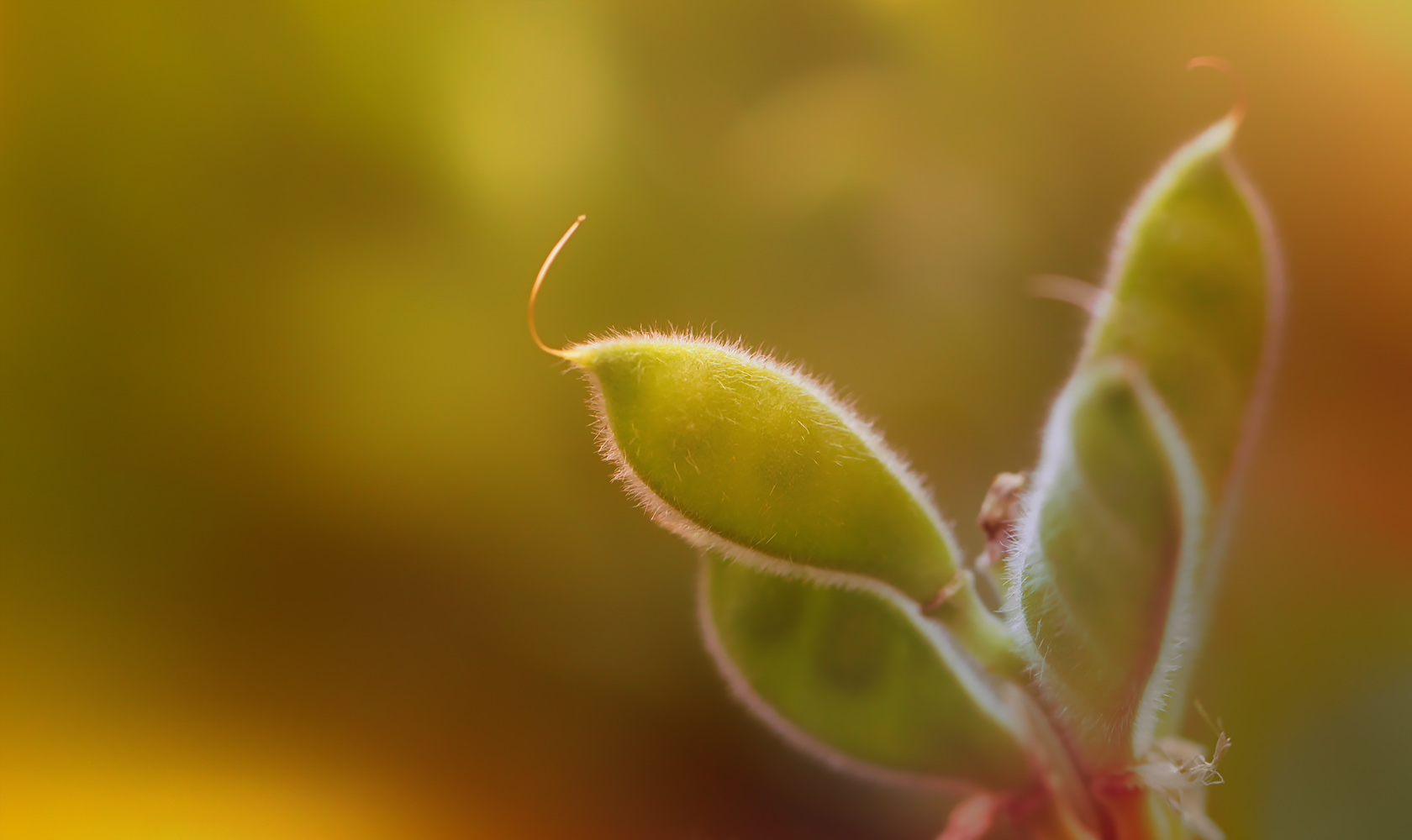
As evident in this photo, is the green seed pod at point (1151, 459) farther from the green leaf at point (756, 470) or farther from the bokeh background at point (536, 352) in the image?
the bokeh background at point (536, 352)

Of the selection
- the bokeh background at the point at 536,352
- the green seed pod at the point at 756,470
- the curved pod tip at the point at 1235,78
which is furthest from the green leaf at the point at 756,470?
the curved pod tip at the point at 1235,78

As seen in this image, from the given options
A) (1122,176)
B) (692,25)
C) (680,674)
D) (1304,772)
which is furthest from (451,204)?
(1304,772)

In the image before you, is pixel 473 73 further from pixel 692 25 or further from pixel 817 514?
pixel 817 514

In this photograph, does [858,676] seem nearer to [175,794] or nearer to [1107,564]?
[1107,564]

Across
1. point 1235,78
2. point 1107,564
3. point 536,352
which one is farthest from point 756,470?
point 1235,78

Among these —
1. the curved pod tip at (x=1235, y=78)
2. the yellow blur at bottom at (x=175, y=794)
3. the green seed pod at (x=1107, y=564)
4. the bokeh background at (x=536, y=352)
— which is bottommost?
the yellow blur at bottom at (x=175, y=794)
